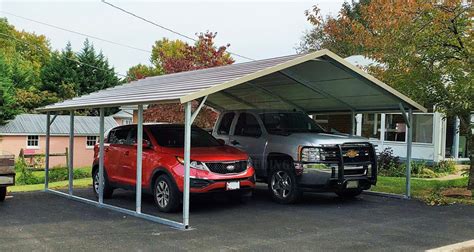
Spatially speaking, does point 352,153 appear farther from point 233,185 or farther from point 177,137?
point 177,137

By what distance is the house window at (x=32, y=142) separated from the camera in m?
32.7

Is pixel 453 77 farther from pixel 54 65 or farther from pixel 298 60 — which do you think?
pixel 54 65

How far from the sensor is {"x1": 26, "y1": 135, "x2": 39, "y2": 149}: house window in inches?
1286

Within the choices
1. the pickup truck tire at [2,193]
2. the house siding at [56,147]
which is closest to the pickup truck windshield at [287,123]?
the pickup truck tire at [2,193]

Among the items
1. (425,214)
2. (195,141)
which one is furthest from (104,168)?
(425,214)

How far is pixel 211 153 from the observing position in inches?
371

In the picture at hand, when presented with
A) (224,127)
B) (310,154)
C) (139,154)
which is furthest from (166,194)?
(224,127)

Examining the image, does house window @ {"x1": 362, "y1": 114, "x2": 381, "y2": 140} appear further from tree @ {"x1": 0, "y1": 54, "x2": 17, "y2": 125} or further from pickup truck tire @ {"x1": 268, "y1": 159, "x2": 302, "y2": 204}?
tree @ {"x1": 0, "y1": 54, "x2": 17, "y2": 125}

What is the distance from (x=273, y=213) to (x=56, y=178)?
15500 millimetres

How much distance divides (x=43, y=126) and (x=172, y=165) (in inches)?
1084

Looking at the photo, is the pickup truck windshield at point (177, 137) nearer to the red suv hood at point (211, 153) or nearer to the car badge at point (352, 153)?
the red suv hood at point (211, 153)

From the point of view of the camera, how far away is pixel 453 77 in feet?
35.9

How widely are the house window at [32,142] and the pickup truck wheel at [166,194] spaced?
1033 inches

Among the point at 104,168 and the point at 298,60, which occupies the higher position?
the point at 298,60
